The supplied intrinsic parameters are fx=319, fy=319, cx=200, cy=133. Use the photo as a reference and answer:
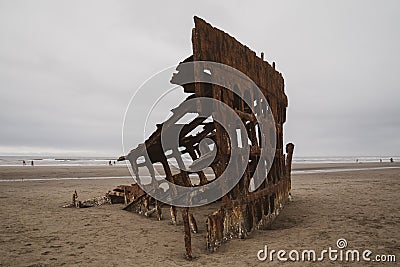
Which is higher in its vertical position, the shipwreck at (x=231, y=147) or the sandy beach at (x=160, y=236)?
the shipwreck at (x=231, y=147)

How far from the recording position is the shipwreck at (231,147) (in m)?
5.68

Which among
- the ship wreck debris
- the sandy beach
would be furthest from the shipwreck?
the sandy beach

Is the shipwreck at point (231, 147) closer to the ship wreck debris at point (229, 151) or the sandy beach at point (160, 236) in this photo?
the ship wreck debris at point (229, 151)

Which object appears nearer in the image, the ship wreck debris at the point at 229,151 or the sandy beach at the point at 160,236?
the sandy beach at the point at 160,236

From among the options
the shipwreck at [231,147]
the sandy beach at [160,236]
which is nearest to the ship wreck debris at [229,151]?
the shipwreck at [231,147]

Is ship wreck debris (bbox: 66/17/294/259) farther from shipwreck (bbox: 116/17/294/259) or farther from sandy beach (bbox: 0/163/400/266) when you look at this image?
sandy beach (bbox: 0/163/400/266)

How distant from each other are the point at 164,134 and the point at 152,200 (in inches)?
134

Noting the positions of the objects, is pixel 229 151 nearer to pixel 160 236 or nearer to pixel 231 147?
pixel 231 147

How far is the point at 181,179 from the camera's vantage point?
834 centimetres

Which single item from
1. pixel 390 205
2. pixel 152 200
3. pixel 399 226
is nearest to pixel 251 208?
pixel 399 226

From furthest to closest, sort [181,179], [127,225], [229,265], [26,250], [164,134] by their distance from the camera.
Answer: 1. [181,179]
2. [127,225]
3. [164,134]
4. [26,250]
5. [229,265]

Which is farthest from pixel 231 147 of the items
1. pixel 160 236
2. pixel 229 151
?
pixel 160 236

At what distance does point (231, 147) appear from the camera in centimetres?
615

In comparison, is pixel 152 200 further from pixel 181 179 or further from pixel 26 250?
pixel 26 250
